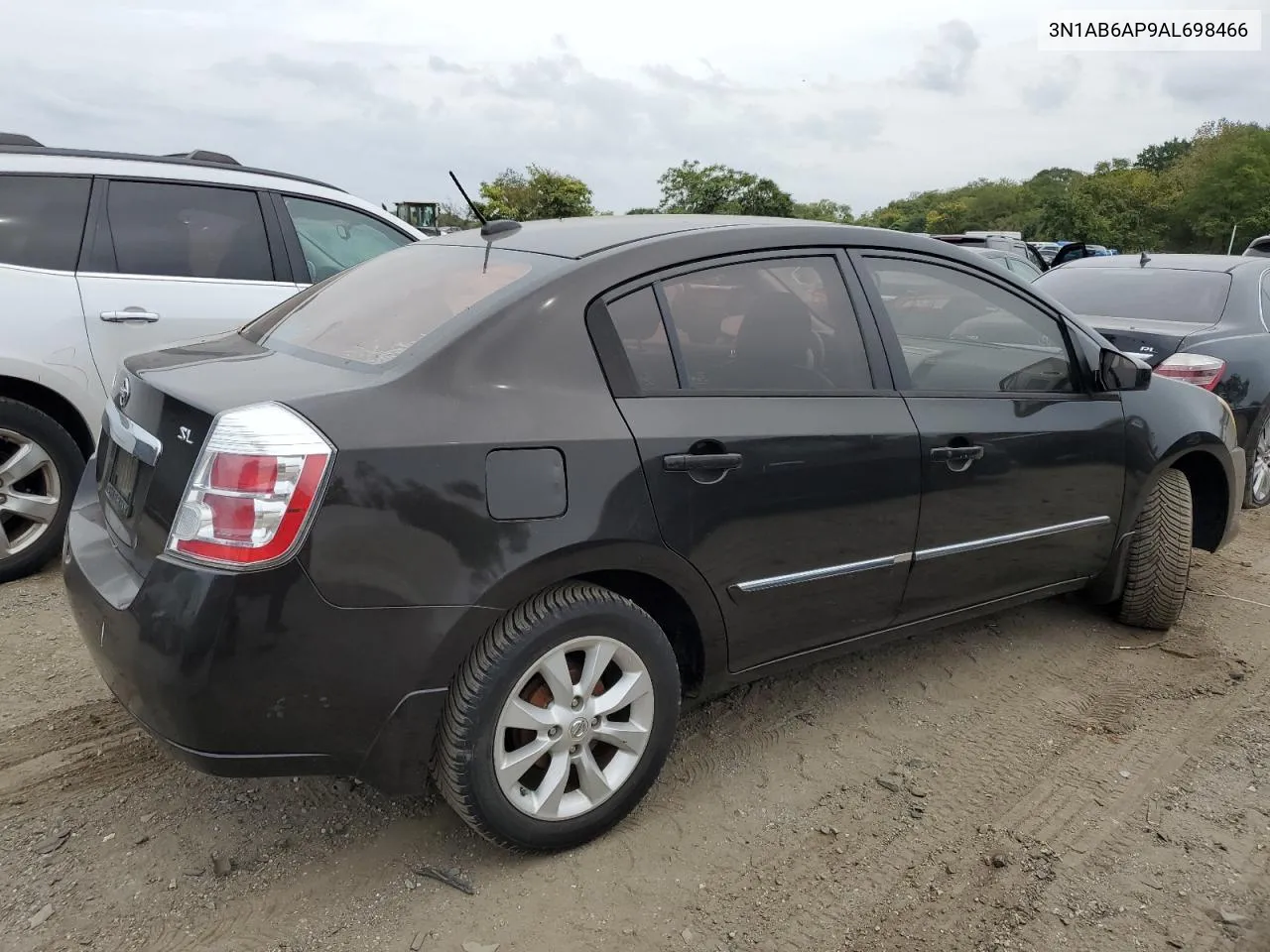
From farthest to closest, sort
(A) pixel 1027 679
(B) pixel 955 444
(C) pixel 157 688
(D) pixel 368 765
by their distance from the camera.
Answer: (A) pixel 1027 679
(B) pixel 955 444
(D) pixel 368 765
(C) pixel 157 688

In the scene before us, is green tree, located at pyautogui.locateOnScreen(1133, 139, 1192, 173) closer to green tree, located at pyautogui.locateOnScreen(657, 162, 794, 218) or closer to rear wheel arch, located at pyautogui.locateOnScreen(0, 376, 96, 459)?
green tree, located at pyautogui.locateOnScreen(657, 162, 794, 218)

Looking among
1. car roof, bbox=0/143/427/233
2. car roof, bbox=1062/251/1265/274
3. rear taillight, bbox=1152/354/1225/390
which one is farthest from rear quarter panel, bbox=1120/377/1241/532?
car roof, bbox=0/143/427/233

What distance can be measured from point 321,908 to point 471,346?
1385mm

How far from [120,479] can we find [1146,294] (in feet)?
19.1

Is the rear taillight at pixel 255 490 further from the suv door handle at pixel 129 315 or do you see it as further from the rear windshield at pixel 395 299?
the suv door handle at pixel 129 315

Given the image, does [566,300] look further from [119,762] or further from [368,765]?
[119,762]

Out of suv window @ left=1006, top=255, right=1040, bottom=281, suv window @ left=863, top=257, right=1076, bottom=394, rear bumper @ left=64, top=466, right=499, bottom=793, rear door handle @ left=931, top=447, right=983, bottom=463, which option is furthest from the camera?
suv window @ left=1006, top=255, right=1040, bottom=281

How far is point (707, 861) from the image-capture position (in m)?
2.49

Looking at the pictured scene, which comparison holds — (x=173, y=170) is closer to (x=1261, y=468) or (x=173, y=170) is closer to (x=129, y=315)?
(x=129, y=315)

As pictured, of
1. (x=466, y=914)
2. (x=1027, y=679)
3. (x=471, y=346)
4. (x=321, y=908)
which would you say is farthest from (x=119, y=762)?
(x=1027, y=679)

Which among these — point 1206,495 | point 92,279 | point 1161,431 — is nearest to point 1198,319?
point 1206,495

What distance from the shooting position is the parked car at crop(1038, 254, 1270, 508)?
17.3 ft

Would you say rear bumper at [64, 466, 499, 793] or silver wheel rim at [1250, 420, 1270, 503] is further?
silver wheel rim at [1250, 420, 1270, 503]

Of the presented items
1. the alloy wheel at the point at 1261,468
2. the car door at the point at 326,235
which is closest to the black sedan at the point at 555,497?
the car door at the point at 326,235
